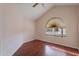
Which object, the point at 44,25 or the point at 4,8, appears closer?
the point at 4,8

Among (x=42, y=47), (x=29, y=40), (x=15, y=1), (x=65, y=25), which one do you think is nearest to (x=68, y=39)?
(x=65, y=25)

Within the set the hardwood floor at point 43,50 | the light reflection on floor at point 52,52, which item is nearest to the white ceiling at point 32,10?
the hardwood floor at point 43,50

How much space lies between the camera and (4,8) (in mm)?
1374

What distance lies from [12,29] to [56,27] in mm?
567

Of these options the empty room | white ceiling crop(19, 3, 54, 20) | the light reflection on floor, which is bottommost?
the light reflection on floor

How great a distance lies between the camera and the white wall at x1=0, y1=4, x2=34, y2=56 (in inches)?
54.1

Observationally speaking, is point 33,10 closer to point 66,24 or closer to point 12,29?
point 12,29

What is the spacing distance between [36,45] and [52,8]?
524 mm

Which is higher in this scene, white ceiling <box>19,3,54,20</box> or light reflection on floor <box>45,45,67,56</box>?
white ceiling <box>19,3,54,20</box>

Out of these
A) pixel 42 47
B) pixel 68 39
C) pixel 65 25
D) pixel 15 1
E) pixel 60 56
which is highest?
pixel 15 1

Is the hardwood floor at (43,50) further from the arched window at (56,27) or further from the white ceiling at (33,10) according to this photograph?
the white ceiling at (33,10)

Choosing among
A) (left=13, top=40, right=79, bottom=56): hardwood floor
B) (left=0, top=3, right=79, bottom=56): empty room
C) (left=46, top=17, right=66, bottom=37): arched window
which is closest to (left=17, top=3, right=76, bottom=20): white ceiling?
(left=0, top=3, right=79, bottom=56): empty room

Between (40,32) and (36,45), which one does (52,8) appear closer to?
(40,32)

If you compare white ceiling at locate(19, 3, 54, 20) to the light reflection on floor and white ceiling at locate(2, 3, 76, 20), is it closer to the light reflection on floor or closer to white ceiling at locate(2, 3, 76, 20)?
white ceiling at locate(2, 3, 76, 20)
